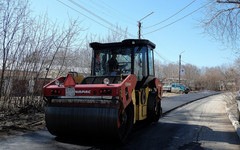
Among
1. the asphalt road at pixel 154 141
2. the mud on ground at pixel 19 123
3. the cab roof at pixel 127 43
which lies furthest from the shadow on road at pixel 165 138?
the cab roof at pixel 127 43

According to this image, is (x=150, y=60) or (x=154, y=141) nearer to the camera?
(x=154, y=141)

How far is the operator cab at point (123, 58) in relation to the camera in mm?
6504

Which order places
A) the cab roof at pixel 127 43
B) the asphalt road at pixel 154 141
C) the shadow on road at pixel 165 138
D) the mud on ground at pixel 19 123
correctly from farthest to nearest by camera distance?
the cab roof at pixel 127 43 → the mud on ground at pixel 19 123 → the shadow on road at pixel 165 138 → the asphalt road at pixel 154 141

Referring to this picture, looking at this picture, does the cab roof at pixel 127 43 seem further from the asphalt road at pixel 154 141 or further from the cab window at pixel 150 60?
the asphalt road at pixel 154 141

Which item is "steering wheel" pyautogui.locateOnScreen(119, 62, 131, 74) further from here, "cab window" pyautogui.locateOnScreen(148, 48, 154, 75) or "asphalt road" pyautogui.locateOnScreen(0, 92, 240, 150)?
"asphalt road" pyautogui.locateOnScreen(0, 92, 240, 150)

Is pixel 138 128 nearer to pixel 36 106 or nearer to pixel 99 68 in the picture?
pixel 99 68

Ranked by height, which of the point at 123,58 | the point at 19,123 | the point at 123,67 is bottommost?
the point at 19,123

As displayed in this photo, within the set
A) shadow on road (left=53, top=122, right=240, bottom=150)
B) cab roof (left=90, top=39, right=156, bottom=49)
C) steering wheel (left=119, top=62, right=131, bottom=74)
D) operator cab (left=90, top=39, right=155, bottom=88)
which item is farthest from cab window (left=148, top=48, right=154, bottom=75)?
shadow on road (left=53, top=122, right=240, bottom=150)

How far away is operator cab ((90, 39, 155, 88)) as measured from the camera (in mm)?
6504

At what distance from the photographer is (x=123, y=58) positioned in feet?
21.7

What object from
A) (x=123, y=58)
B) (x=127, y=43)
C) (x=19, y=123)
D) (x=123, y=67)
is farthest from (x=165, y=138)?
(x=19, y=123)

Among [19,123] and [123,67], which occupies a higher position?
[123,67]

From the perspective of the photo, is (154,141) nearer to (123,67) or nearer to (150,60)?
(123,67)

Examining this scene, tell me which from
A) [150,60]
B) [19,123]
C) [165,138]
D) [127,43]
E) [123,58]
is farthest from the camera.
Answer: [150,60]
